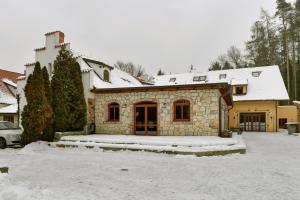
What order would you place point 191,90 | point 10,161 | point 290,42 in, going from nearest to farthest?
point 10,161 < point 191,90 < point 290,42

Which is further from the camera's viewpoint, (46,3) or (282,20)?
(282,20)

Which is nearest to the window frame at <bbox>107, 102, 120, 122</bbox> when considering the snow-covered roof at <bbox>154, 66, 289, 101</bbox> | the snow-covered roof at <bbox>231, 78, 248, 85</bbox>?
the snow-covered roof at <bbox>154, 66, 289, 101</bbox>

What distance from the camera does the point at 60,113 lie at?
16.7 meters

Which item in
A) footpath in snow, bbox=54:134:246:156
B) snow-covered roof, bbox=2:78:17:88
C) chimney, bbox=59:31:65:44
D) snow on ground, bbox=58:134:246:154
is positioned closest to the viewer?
footpath in snow, bbox=54:134:246:156

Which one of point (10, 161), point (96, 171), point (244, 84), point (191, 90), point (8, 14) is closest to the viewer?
point (96, 171)

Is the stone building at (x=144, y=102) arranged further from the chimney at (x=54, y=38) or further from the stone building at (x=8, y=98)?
the stone building at (x=8, y=98)

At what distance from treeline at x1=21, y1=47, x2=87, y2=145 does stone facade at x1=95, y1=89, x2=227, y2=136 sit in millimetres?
1400

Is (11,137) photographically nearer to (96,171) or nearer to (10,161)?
(10,161)

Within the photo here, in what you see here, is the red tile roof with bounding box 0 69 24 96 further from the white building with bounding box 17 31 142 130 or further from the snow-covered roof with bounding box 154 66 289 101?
the snow-covered roof with bounding box 154 66 289 101

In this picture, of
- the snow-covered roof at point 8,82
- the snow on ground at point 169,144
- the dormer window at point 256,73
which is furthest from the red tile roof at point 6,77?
the dormer window at point 256,73

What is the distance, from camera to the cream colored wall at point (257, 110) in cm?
2733

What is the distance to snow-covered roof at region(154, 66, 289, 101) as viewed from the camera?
27641 mm

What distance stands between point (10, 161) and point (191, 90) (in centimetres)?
1002

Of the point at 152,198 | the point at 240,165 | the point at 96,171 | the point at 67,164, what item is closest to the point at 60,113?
the point at 67,164
